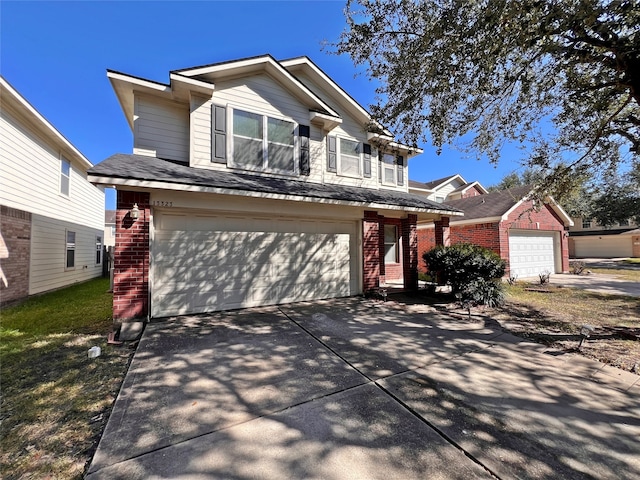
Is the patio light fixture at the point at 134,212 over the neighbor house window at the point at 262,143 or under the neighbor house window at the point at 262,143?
under

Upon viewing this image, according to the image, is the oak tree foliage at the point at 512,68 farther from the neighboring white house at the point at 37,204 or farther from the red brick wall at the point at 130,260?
the neighboring white house at the point at 37,204

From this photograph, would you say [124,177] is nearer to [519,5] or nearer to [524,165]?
[519,5]

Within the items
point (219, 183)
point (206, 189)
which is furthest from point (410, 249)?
point (206, 189)

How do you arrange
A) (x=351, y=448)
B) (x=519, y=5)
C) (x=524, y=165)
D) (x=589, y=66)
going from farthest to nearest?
(x=524, y=165) → (x=589, y=66) → (x=519, y=5) → (x=351, y=448)

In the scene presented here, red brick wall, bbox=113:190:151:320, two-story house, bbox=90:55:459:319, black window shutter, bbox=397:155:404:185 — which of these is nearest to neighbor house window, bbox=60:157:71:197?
two-story house, bbox=90:55:459:319

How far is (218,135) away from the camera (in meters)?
7.39

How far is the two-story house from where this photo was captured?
5961 millimetres

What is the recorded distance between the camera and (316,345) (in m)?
4.71

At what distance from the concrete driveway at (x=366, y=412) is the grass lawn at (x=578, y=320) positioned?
0.63 m

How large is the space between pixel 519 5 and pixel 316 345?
6.12 m

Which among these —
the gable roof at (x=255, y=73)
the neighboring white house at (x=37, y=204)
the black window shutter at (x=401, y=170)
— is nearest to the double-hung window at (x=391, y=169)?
the black window shutter at (x=401, y=170)

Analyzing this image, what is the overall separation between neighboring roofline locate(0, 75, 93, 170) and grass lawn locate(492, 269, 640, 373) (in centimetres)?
1373

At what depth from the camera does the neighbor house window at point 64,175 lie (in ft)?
36.3

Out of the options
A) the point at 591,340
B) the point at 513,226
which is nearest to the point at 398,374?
the point at 591,340
